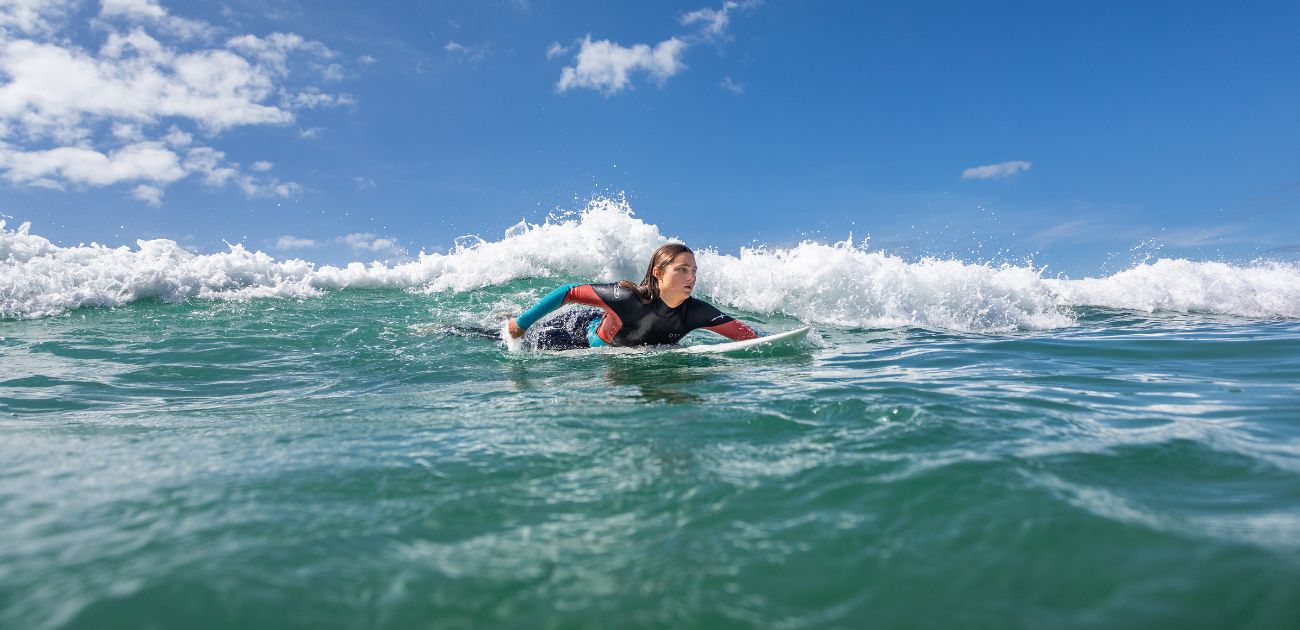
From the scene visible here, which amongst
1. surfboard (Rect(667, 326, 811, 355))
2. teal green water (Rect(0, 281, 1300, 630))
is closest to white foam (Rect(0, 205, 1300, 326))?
surfboard (Rect(667, 326, 811, 355))

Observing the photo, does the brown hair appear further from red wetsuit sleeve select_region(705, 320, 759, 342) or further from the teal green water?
the teal green water

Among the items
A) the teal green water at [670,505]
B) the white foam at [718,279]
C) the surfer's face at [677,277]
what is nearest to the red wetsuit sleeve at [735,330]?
the surfer's face at [677,277]

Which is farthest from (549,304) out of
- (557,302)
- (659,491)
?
(659,491)

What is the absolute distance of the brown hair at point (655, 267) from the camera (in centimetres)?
698

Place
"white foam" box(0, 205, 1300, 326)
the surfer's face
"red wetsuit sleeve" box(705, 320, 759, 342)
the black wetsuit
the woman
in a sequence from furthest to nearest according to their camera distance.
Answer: "white foam" box(0, 205, 1300, 326)
"red wetsuit sleeve" box(705, 320, 759, 342)
the black wetsuit
the woman
the surfer's face

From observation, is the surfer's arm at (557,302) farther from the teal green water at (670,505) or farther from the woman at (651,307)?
the teal green water at (670,505)

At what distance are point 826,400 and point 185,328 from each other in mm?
10068

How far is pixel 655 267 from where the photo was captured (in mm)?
7211

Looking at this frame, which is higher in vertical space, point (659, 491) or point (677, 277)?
point (677, 277)

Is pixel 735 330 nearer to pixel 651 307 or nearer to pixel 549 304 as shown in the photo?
pixel 651 307

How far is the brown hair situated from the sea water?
2.09 ft

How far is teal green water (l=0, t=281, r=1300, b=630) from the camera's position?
6.22ft

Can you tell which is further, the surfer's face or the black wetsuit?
the black wetsuit

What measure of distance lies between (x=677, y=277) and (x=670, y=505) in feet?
15.0
